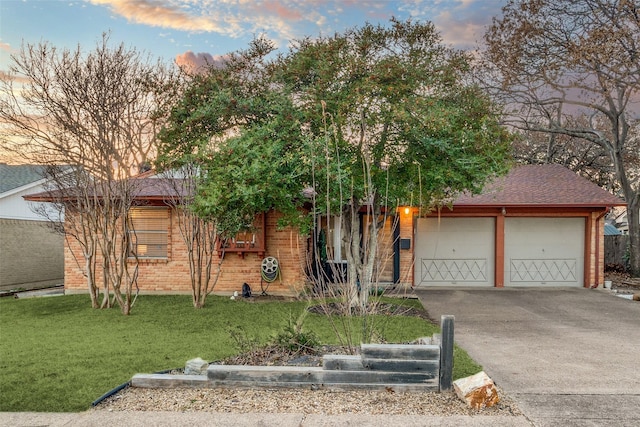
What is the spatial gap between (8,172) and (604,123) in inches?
1066

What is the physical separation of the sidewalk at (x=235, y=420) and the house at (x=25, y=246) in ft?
38.3


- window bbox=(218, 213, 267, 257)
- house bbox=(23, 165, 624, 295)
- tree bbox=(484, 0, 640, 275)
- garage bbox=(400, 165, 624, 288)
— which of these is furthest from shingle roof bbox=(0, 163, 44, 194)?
A: tree bbox=(484, 0, 640, 275)

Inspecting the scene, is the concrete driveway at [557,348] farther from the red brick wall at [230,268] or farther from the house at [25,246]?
the house at [25,246]

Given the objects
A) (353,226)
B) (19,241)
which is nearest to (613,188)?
(353,226)

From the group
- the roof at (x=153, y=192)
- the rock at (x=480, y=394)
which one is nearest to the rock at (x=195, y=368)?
the rock at (x=480, y=394)

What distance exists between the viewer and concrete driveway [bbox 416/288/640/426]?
14.4ft

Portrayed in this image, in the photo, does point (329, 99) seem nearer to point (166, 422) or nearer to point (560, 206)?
point (166, 422)

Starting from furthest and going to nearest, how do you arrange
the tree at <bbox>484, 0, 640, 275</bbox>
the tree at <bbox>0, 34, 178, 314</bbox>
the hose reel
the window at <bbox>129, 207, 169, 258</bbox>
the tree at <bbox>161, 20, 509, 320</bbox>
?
the tree at <bbox>484, 0, 640, 275</bbox>
the window at <bbox>129, 207, 169, 258</bbox>
the hose reel
the tree at <bbox>0, 34, 178, 314</bbox>
the tree at <bbox>161, 20, 509, 320</bbox>

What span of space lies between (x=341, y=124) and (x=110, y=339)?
5166 millimetres

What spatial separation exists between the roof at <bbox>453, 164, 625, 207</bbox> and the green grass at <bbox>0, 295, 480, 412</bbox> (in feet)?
20.2

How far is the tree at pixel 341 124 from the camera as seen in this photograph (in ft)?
27.2

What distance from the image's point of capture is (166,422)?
4.02 meters

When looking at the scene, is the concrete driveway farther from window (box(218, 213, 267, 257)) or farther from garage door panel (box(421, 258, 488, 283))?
window (box(218, 213, 267, 257))

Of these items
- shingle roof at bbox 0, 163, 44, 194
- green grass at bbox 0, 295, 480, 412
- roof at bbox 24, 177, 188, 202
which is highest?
shingle roof at bbox 0, 163, 44, 194
